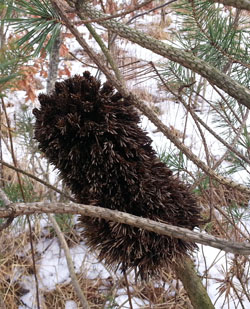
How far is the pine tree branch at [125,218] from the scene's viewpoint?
12.4 inches

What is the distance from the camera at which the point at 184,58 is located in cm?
36

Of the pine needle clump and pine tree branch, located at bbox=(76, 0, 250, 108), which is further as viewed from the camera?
the pine needle clump

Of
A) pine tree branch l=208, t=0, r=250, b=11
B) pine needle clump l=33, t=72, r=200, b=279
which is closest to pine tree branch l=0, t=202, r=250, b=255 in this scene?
pine needle clump l=33, t=72, r=200, b=279

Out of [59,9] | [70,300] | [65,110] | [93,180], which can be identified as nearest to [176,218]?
[93,180]

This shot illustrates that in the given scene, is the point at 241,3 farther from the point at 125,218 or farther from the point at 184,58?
the point at 125,218

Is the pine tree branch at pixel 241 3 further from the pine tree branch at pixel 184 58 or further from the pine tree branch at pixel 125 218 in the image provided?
the pine tree branch at pixel 125 218

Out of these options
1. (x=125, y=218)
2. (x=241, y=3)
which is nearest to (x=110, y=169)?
(x=125, y=218)

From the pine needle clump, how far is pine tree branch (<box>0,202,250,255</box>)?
0.12 meters

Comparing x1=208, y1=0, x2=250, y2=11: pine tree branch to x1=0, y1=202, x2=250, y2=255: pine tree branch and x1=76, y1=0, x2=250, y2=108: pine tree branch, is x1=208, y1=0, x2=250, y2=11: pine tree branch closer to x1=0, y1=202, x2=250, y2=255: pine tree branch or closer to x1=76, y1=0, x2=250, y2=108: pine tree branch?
x1=76, y1=0, x2=250, y2=108: pine tree branch

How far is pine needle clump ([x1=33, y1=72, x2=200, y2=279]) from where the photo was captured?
48cm

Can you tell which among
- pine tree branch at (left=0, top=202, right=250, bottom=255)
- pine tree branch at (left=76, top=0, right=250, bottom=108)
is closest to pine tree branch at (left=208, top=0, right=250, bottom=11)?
pine tree branch at (left=76, top=0, right=250, bottom=108)

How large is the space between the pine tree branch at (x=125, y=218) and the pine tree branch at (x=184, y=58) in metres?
0.15

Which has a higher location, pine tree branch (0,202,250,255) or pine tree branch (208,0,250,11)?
pine tree branch (208,0,250,11)

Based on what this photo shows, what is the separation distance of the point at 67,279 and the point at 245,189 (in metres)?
1.25
